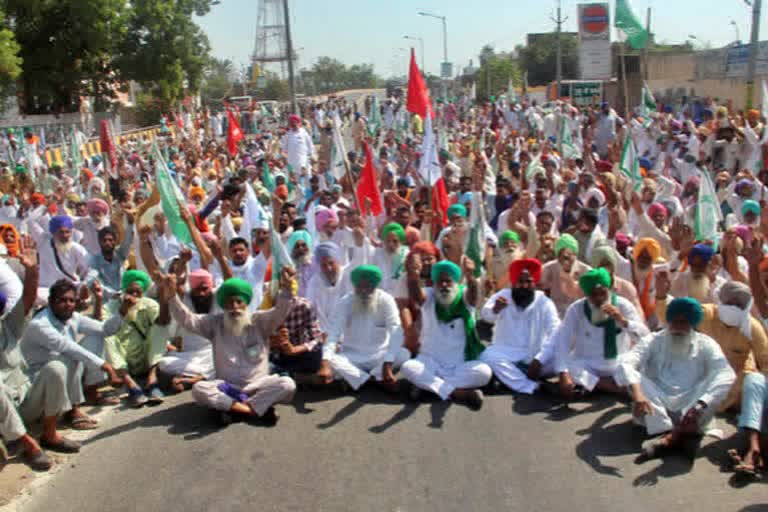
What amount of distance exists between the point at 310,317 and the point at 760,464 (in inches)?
134

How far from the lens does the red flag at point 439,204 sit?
819cm

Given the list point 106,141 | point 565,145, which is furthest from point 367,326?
Result: point 565,145

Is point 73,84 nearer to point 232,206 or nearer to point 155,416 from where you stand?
point 232,206

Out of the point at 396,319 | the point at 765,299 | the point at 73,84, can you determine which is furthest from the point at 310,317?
the point at 73,84

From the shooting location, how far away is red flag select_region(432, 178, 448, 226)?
8.19 metres

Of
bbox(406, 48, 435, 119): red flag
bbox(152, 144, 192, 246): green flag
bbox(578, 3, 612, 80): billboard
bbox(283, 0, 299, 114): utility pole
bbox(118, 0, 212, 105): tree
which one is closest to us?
bbox(152, 144, 192, 246): green flag

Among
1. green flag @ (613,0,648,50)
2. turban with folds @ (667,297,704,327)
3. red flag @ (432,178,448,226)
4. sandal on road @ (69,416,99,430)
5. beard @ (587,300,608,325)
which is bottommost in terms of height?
sandal on road @ (69,416,99,430)

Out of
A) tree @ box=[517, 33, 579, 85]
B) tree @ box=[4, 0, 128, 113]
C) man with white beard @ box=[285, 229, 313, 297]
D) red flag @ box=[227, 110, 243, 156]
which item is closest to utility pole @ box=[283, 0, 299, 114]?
red flag @ box=[227, 110, 243, 156]

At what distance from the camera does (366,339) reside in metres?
6.13

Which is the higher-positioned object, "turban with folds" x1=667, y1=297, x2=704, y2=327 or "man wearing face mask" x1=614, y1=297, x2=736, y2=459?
"turban with folds" x1=667, y1=297, x2=704, y2=327

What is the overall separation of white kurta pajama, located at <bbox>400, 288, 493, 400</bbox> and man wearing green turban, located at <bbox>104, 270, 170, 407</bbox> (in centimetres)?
207

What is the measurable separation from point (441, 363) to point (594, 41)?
92.4 feet

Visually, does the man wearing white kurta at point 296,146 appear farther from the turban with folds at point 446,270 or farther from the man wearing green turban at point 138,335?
the turban with folds at point 446,270

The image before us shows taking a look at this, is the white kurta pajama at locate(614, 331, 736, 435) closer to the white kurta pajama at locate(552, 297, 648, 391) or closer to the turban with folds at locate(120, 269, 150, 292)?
the white kurta pajama at locate(552, 297, 648, 391)
